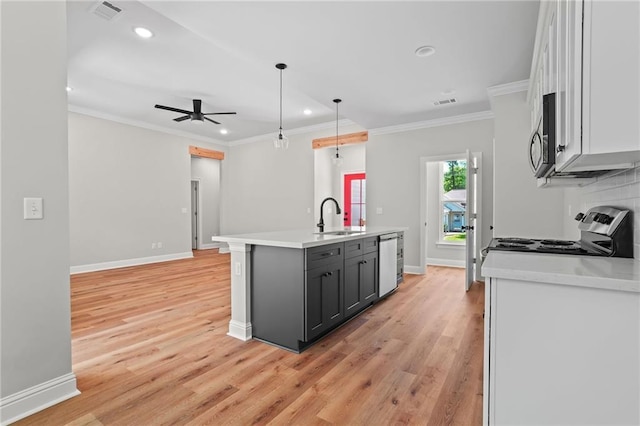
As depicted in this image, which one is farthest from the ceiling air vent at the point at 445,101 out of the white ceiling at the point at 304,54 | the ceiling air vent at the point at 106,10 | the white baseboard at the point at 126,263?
the white baseboard at the point at 126,263

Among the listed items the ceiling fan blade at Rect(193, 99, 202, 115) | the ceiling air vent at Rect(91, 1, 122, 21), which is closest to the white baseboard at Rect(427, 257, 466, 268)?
the ceiling fan blade at Rect(193, 99, 202, 115)

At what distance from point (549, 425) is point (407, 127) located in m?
5.20

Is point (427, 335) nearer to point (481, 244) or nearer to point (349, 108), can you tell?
point (481, 244)

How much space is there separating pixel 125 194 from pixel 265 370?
5.39m

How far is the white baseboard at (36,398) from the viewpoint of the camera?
166cm

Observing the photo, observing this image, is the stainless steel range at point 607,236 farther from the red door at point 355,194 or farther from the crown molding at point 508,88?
the red door at point 355,194

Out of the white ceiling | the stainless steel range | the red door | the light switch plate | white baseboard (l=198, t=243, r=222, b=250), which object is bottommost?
white baseboard (l=198, t=243, r=222, b=250)

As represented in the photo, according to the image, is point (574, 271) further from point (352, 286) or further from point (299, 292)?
point (352, 286)

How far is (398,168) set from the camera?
5879 mm

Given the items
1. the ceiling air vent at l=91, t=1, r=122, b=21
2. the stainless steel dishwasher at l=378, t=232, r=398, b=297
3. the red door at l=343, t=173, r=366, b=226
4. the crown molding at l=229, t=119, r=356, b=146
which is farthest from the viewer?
the red door at l=343, t=173, r=366, b=226

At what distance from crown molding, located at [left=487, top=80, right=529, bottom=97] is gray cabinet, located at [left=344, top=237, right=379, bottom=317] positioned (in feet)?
7.80

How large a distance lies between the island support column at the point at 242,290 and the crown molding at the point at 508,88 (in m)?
3.53

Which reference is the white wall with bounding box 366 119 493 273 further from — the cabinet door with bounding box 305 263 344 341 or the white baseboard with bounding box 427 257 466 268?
the cabinet door with bounding box 305 263 344 341

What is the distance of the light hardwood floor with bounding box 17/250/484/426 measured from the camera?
1751 millimetres
